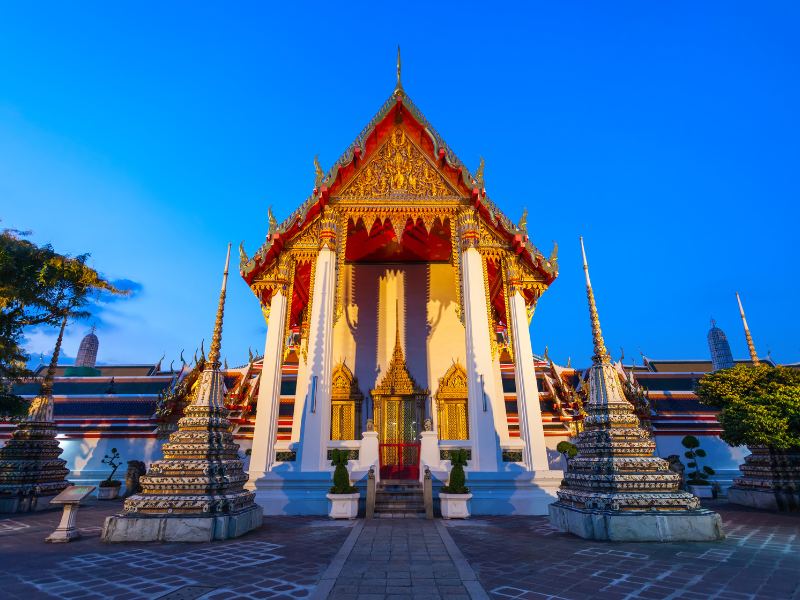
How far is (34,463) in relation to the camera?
961 centimetres

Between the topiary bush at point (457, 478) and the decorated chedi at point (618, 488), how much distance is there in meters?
1.83

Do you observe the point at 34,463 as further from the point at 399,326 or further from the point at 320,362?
the point at 399,326

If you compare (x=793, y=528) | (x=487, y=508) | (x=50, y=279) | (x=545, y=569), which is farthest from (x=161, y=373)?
(x=793, y=528)

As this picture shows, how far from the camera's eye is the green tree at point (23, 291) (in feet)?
27.5

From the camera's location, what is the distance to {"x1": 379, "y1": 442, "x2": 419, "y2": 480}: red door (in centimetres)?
1078

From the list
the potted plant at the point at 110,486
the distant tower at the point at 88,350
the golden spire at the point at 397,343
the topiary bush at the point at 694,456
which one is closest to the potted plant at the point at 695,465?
the topiary bush at the point at 694,456

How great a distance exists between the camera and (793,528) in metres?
6.32

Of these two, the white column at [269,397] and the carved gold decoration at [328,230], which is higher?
the carved gold decoration at [328,230]

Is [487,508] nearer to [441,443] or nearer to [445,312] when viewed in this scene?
[441,443]

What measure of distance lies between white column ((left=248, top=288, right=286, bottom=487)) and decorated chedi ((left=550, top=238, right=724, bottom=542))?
556 centimetres

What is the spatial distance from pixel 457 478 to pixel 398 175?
7277 millimetres

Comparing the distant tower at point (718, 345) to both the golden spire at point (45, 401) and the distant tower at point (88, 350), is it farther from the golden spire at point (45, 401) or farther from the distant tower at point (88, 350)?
the distant tower at point (88, 350)

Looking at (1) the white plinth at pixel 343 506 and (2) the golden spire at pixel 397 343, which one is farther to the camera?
(2) the golden spire at pixel 397 343

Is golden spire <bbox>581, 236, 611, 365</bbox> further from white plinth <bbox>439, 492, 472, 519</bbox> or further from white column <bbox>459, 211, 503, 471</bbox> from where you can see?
white plinth <bbox>439, 492, 472, 519</bbox>
